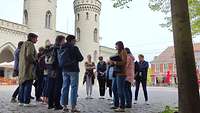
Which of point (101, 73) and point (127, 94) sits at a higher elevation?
point (101, 73)

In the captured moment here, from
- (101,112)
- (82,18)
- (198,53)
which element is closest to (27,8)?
(82,18)

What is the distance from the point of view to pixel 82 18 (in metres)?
53.9

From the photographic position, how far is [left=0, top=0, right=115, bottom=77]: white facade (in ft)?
138

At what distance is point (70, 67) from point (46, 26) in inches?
1601

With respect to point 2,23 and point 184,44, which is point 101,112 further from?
point 2,23

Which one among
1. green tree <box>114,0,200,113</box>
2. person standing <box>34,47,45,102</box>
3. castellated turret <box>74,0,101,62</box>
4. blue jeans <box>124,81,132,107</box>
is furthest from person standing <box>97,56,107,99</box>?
castellated turret <box>74,0,101,62</box>

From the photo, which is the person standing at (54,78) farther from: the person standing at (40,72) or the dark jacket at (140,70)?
the dark jacket at (140,70)

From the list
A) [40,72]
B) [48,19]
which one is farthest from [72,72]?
[48,19]

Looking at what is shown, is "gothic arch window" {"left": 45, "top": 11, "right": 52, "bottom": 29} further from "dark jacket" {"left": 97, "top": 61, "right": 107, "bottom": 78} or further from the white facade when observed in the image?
"dark jacket" {"left": 97, "top": 61, "right": 107, "bottom": 78}

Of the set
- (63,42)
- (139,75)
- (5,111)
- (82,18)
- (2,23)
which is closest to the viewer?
(5,111)

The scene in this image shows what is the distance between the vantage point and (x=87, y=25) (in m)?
53.7

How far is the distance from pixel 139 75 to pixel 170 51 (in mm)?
76866

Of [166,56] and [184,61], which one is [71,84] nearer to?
[184,61]

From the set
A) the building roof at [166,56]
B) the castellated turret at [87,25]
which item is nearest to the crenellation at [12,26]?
the castellated turret at [87,25]
